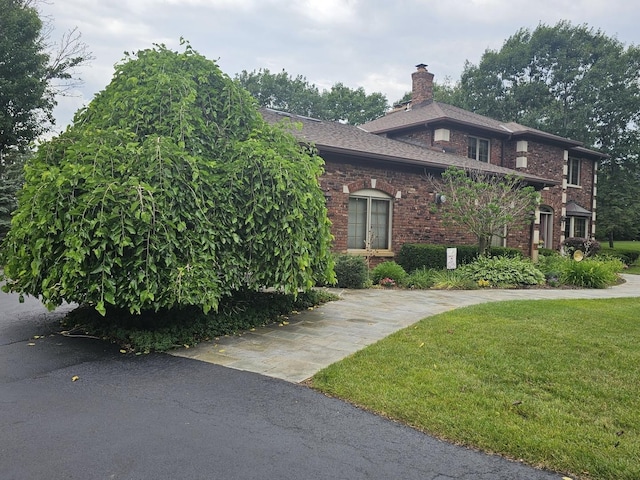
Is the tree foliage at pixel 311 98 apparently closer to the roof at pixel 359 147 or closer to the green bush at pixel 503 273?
the roof at pixel 359 147

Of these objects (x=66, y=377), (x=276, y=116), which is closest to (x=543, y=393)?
(x=66, y=377)

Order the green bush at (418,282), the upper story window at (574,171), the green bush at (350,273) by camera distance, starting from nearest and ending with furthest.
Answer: the green bush at (350,273), the green bush at (418,282), the upper story window at (574,171)

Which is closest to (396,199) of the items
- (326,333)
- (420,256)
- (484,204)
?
(420,256)

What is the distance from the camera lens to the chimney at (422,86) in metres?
21.0

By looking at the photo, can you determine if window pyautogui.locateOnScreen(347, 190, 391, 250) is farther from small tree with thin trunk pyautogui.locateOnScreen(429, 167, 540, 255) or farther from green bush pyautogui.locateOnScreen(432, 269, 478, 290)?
green bush pyautogui.locateOnScreen(432, 269, 478, 290)

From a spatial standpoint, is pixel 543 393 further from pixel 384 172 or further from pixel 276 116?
pixel 276 116

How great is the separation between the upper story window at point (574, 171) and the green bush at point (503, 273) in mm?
13068

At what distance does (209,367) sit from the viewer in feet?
14.1

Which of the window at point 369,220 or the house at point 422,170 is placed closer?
the house at point 422,170

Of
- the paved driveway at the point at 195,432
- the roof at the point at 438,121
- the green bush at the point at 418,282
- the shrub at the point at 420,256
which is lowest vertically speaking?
the paved driveway at the point at 195,432

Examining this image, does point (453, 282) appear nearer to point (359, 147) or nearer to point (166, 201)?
point (359, 147)

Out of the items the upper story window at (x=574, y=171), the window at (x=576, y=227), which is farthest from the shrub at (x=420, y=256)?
the upper story window at (x=574, y=171)

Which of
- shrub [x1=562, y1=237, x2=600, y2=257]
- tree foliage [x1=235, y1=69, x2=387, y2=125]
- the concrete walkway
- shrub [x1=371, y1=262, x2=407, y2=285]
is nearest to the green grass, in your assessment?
the concrete walkway

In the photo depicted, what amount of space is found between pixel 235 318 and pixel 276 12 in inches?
318
